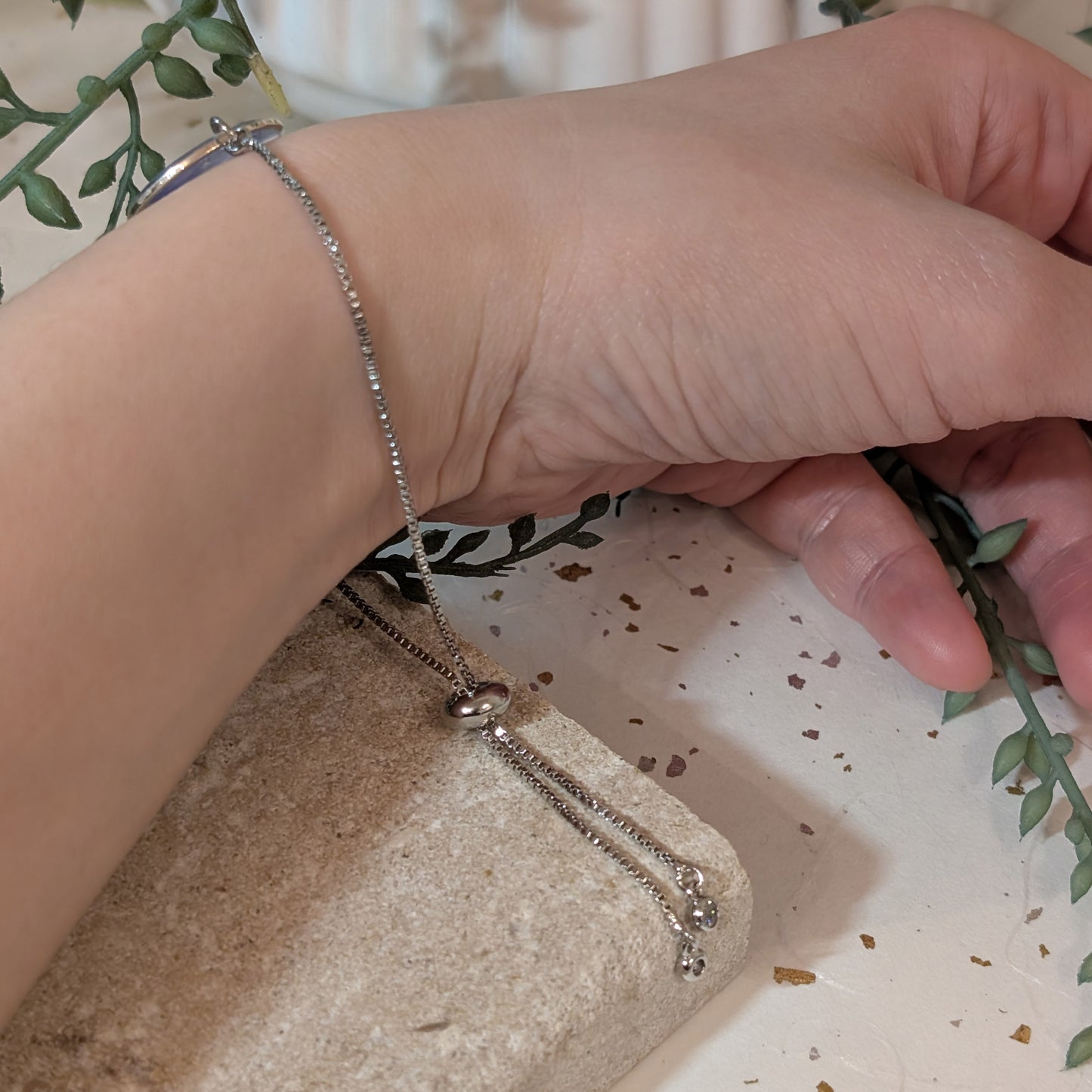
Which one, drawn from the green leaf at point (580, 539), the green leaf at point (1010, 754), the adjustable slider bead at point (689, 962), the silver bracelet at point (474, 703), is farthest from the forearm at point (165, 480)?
the green leaf at point (1010, 754)

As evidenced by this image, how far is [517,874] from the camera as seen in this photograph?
0.48m

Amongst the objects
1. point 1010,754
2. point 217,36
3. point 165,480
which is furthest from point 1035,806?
point 217,36

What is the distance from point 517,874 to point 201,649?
0.51 feet

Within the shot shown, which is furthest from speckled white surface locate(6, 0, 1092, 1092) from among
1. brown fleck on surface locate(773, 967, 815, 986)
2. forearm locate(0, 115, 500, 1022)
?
forearm locate(0, 115, 500, 1022)

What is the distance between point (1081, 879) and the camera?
0.51m

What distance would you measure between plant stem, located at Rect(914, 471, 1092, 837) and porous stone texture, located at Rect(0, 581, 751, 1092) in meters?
0.17

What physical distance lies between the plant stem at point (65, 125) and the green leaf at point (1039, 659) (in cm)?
56

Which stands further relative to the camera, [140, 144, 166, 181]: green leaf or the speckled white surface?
[140, 144, 166, 181]: green leaf

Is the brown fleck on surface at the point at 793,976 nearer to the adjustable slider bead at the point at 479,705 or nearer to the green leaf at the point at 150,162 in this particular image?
the adjustable slider bead at the point at 479,705

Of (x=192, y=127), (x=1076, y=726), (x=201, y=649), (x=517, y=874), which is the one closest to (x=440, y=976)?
(x=517, y=874)

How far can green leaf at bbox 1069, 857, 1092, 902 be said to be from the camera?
20.1 inches

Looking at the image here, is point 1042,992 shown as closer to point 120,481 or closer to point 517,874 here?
point 517,874

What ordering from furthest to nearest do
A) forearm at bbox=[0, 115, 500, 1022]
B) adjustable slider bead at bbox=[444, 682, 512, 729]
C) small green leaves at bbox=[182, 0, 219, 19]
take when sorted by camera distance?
1. small green leaves at bbox=[182, 0, 219, 19]
2. adjustable slider bead at bbox=[444, 682, 512, 729]
3. forearm at bbox=[0, 115, 500, 1022]

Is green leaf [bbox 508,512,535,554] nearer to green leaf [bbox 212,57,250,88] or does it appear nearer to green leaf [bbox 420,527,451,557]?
green leaf [bbox 420,527,451,557]
